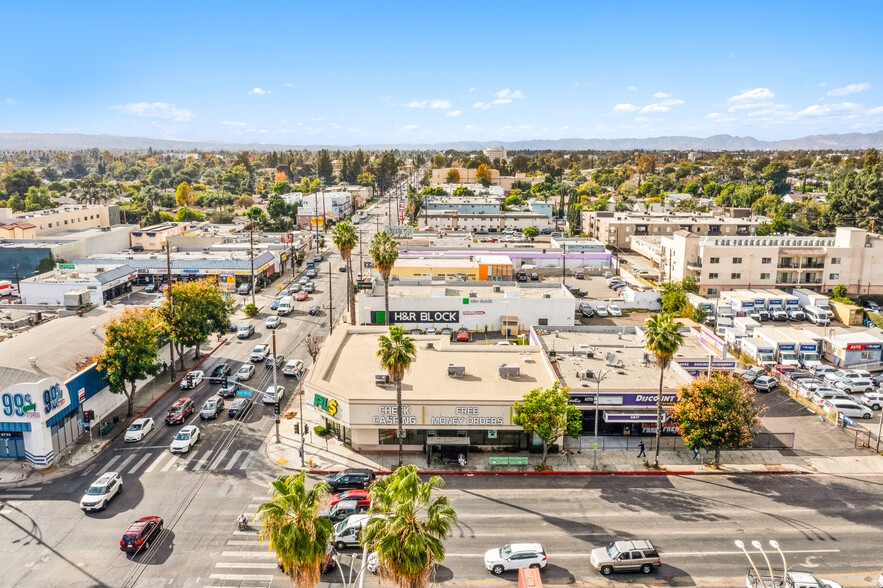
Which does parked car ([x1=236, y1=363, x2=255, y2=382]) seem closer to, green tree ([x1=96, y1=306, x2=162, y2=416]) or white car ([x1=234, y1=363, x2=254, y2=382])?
white car ([x1=234, y1=363, x2=254, y2=382])

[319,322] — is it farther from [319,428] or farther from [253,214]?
[253,214]

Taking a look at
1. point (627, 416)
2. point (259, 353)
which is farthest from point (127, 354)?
point (627, 416)

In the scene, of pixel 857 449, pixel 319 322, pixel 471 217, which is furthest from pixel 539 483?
pixel 471 217

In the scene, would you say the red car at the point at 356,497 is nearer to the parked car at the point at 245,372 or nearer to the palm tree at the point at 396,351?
the palm tree at the point at 396,351

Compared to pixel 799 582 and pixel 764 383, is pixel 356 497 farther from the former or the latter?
pixel 764 383

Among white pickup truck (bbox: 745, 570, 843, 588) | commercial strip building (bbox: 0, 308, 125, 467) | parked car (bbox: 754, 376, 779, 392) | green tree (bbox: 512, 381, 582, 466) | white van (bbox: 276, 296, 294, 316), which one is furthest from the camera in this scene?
white van (bbox: 276, 296, 294, 316)

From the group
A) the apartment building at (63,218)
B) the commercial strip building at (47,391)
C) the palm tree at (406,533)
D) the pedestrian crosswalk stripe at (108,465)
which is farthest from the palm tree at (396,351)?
the apartment building at (63,218)

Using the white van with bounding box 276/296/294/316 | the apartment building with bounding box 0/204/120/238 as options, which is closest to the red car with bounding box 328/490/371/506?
the white van with bounding box 276/296/294/316
